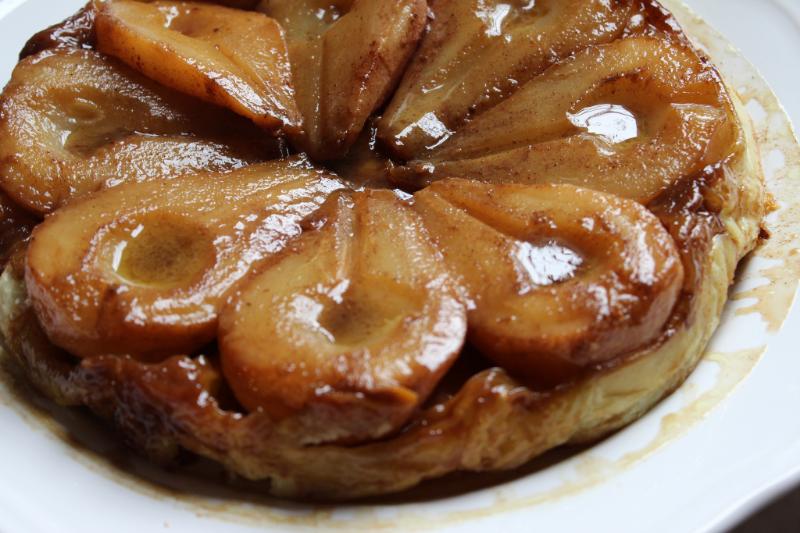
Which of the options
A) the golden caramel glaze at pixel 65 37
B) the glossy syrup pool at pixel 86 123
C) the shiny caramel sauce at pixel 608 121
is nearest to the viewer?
the shiny caramel sauce at pixel 608 121

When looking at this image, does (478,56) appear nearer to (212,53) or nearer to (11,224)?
(212,53)

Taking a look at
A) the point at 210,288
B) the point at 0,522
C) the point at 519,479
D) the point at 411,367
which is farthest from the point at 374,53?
the point at 0,522

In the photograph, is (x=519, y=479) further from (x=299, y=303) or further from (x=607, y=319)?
(x=299, y=303)

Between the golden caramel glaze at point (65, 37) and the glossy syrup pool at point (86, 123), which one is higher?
the golden caramel glaze at point (65, 37)

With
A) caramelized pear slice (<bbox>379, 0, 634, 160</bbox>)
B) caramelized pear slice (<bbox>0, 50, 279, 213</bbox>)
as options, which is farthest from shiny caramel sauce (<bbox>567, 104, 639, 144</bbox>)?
caramelized pear slice (<bbox>0, 50, 279, 213</bbox>)

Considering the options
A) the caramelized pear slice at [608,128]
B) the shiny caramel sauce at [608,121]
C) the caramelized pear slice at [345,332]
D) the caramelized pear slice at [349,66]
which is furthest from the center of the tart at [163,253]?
the shiny caramel sauce at [608,121]

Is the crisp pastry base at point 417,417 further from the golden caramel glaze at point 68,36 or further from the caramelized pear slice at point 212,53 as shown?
the golden caramel glaze at point 68,36

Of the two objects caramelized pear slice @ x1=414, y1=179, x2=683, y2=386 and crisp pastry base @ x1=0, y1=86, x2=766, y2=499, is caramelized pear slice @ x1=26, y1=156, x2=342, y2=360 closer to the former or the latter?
crisp pastry base @ x1=0, y1=86, x2=766, y2=499

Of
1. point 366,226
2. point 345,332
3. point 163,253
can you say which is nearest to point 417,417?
point 345,332
